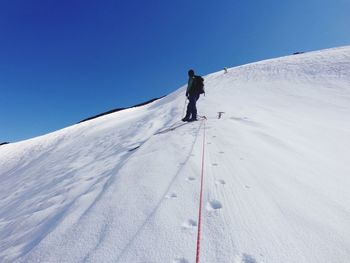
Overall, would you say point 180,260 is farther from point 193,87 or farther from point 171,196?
point 193,87

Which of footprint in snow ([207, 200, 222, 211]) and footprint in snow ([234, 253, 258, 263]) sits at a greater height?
footprint in snow ([207, 200, 222, 211])

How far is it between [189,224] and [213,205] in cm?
50

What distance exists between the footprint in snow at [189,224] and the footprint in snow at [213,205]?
327 millimetres

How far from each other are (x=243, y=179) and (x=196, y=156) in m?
1.35

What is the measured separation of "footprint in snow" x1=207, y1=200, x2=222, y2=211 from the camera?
3.06 metres

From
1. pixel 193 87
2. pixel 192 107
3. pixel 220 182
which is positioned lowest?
pixel 220 182

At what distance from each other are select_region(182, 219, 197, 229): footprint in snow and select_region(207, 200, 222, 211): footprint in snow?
1.07 feet

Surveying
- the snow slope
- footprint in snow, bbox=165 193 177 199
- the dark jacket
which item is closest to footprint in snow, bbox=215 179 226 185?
the snow slope

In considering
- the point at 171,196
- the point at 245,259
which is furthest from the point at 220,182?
the point at 245,259

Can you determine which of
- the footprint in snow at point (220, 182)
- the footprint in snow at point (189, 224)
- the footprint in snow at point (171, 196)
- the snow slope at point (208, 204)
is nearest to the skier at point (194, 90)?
the snow slope at point (208, 204)

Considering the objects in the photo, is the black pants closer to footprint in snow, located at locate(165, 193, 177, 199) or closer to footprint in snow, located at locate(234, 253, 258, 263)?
footprint in snow, located at locate(165, 193, 177, 199)

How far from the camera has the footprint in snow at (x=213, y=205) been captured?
306 centimetres

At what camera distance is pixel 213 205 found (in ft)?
10.3

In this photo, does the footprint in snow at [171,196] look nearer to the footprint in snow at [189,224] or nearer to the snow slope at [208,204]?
the snow slope at [208,204]
